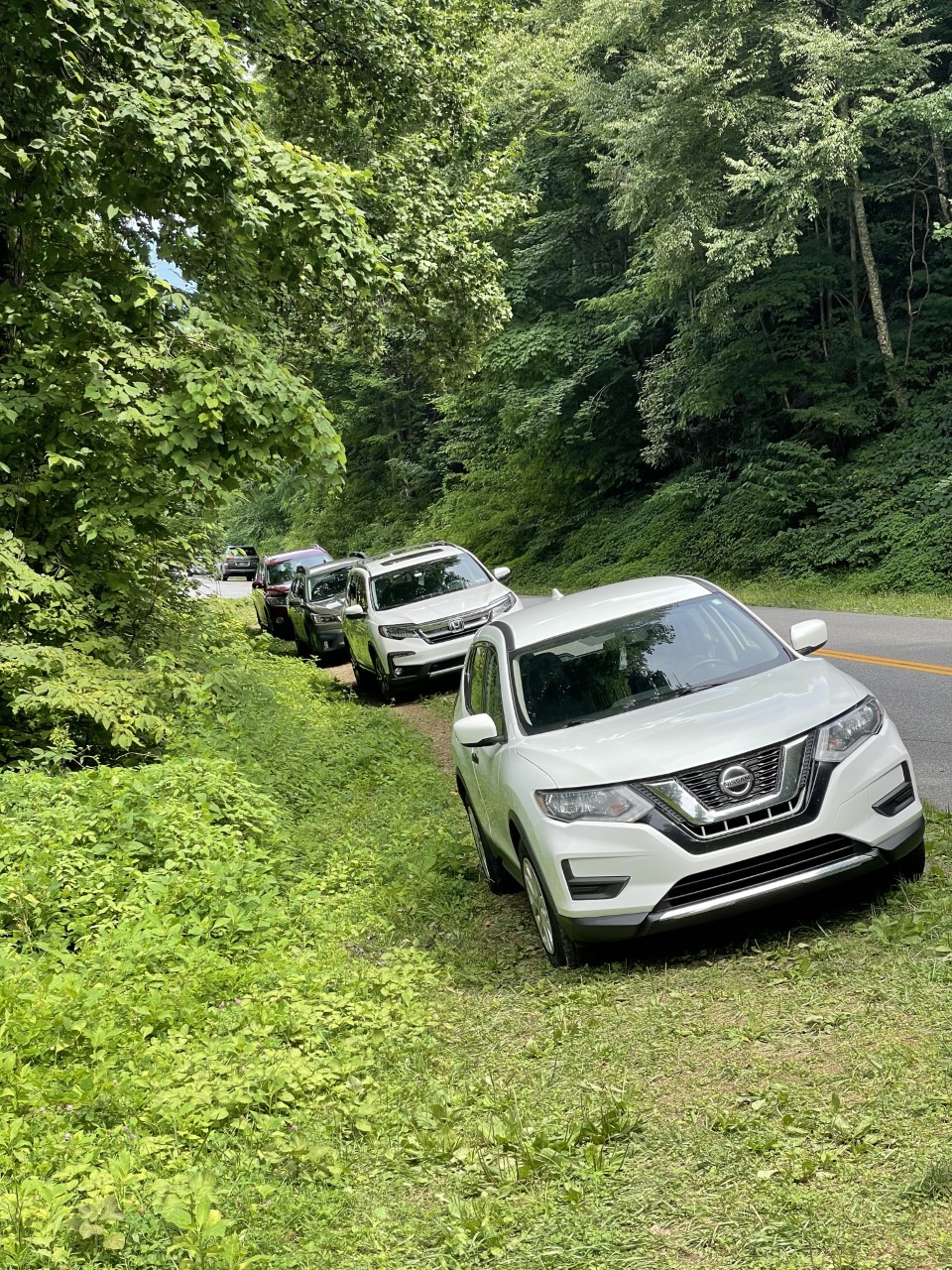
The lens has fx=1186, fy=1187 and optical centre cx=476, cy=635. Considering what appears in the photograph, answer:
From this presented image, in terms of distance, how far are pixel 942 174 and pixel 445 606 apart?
566 inches

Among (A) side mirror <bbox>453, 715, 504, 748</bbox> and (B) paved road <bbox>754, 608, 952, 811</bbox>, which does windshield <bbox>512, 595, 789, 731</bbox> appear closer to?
(A) side mirror <bbox>453, 715, 504, 748</bbox>

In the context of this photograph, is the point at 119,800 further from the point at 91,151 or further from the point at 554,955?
the point at 91,151

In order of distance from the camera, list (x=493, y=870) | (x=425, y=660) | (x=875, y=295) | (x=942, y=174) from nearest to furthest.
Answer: (x=493, y=870)
(x=425, y=660)
(x=942, y=174)
(x=875, y=295)

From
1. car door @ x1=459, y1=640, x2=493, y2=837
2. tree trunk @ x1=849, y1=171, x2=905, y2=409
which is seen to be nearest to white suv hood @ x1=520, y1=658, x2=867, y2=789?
car door @ x1=459, y1=640, x2=493, y2=837

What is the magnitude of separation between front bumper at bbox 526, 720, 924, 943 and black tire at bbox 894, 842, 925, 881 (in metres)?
0.31

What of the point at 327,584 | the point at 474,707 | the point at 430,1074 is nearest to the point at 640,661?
the point at 474,707

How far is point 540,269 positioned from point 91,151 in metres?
27.4

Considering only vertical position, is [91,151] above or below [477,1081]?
above

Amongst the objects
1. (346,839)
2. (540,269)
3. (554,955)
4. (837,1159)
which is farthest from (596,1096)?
(540,269)

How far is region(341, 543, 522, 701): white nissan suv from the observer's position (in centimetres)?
1563

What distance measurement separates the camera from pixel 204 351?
8.70 metres

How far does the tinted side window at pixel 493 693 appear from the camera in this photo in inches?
266

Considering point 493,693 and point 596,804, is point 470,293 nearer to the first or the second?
point 493,693

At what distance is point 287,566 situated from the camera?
95.8 feet
